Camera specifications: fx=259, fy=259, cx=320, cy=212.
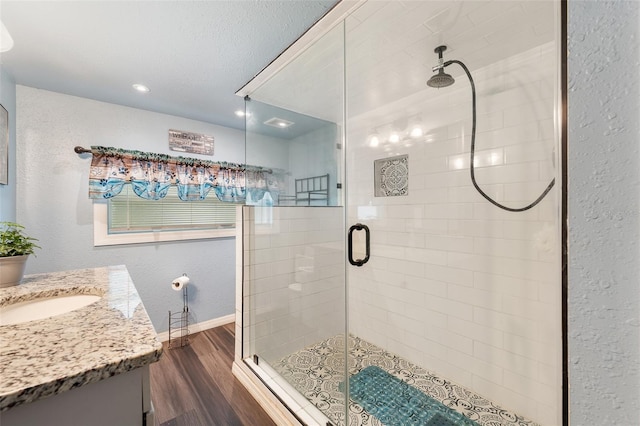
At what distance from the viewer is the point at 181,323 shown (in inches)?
104

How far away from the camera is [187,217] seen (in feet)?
8.91

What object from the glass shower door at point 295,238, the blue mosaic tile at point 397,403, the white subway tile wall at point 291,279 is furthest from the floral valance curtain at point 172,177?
the blue mosaic tile at point 397,403

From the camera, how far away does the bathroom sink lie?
1.12m

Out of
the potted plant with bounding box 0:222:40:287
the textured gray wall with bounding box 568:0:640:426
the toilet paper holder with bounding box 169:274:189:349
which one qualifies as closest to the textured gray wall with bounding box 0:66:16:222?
the potted plant with bounding box 0:222:40:287

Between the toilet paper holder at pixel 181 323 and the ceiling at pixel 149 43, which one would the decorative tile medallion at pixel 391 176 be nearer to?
the ceiling at pixel 149 43

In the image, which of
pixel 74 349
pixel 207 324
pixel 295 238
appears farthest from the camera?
pixel 207 324

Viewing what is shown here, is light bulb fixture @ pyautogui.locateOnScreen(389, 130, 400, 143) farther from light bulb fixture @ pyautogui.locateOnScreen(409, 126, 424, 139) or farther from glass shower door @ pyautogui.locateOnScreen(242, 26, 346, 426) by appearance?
glass shower door @ pyautogui.locateOnScreen(242, 26, 346, 426)

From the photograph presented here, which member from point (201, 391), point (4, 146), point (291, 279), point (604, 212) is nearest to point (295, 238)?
point (291, 279)

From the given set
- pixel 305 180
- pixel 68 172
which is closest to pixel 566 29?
pixel 305 180

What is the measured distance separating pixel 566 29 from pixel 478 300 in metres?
1.69

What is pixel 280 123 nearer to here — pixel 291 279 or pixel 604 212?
pixel 291 279

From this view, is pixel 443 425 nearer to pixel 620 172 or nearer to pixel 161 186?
pixel 620 172

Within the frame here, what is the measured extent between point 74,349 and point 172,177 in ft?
6.93

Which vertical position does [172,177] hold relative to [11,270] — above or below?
above
